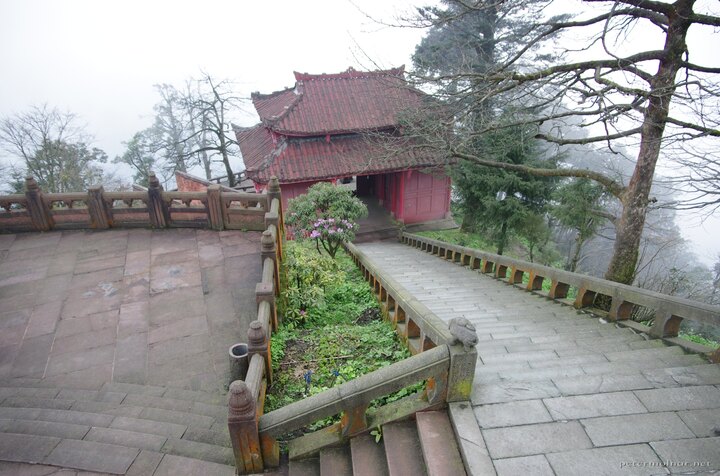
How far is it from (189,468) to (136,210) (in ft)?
21.9

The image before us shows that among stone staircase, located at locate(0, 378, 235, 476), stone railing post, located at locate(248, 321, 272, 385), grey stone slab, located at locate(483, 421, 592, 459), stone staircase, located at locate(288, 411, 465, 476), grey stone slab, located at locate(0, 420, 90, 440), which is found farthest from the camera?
stone railing post, located at locate(248, 321, 272, 385)

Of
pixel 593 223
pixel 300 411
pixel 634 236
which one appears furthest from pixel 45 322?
pixel 593 223

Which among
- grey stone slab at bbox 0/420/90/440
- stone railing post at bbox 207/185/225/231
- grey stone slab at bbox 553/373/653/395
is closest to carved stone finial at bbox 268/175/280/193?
stone railing post at bbox 207/185/225/231

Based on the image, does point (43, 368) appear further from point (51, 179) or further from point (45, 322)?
point (51, 179)

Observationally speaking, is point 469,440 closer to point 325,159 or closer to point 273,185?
point 273,185

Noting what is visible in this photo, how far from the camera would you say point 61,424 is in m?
3.82

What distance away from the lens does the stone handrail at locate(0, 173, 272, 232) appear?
807 cm

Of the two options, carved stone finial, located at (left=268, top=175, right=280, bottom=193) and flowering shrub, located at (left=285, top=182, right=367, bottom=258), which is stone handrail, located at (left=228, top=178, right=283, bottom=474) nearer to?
carved stone finial, located at (left=268, top=175, right=280, bottom=193)

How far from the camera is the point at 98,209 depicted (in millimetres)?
8211

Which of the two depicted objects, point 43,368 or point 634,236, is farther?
point 634,236

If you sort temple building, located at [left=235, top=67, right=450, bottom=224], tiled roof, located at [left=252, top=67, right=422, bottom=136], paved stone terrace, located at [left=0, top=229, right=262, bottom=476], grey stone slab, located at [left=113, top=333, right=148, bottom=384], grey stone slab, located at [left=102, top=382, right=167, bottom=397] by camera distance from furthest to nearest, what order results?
1. tiled roof, located at [left=252, top=67, right=422, bottom=136]
2. temple building, located at [left=235, top=67, right=450, bottom=224]
3. grey stone slab, located at [left=113, top=333, right=148, bottom=384]
4. grey stone slab, located at [left=102, top=382, right=167, bottom=397]
5. paved stone terrace, located at [left=0, top=229, right=262, bottom=476]

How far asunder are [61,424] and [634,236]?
865cm

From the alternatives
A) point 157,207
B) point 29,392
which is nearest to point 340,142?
point 157,207

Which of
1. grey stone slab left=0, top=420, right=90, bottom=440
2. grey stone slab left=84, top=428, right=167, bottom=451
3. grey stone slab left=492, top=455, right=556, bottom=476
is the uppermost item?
grey stone slab left=492, top=455, right=556, bottom=476
